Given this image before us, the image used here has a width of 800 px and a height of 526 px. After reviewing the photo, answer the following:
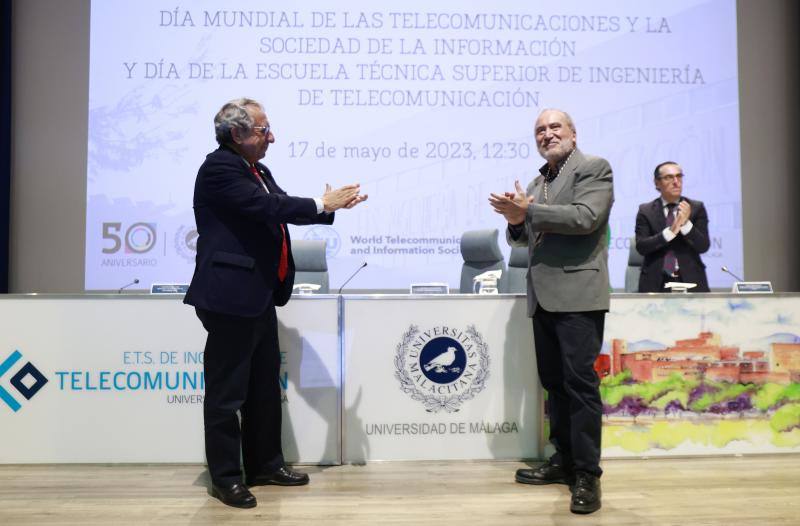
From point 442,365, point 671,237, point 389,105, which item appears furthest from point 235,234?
point 389,105

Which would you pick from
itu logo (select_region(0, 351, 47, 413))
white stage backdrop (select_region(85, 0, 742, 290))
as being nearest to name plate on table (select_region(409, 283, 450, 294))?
itu logo (select_region(0, 351, 47, 413))

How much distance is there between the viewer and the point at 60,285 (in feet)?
20.5

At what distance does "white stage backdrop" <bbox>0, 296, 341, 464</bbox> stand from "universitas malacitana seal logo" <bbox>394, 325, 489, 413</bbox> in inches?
13.2

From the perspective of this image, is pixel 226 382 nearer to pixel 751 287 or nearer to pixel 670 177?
pixel 670 177

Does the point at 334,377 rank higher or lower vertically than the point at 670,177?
lower

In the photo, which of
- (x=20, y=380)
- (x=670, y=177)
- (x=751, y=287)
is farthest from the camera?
(x=670, y=177)

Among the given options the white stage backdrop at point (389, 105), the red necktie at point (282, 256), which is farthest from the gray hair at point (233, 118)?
the white stage backdrop at point (389, 105)

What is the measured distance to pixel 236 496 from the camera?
8.59 ft

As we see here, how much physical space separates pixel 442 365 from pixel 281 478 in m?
0.90

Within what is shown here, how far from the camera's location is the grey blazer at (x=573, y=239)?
2.68 metres

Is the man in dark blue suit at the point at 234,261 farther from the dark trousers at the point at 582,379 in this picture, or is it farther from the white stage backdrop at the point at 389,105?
the white stage backdrop at the point at 389,105

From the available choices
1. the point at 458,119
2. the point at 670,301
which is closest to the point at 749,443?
the point at 670,301

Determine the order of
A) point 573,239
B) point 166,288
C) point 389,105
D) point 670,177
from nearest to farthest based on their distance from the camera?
point 573,239 < point 166,288 < point 670,177 < point 389,105

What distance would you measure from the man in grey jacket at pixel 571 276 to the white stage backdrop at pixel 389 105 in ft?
10.2
